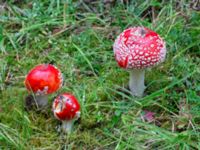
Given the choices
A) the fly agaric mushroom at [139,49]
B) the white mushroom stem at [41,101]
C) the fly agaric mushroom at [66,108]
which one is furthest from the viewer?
the white mushroom stem at [41,101]

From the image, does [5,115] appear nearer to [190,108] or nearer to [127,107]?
[127,107]

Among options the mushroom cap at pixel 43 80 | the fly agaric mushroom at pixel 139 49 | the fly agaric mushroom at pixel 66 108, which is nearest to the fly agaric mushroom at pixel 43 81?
the mushroom cap at pixel 43 80

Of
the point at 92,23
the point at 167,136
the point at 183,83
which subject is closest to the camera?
the point at 167,136

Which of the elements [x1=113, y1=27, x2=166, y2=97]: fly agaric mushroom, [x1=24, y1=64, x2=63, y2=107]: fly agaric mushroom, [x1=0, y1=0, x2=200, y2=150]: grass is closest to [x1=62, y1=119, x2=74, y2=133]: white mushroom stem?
[x1=0, y1=0, x2=200, y2=150]: grass

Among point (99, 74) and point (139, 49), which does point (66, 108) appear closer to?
point (139, 49)

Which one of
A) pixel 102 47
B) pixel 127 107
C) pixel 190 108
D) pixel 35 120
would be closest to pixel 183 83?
pixel 190 108

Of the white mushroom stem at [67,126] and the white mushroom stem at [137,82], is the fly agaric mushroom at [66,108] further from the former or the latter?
the white mushroom stem at [137,82]

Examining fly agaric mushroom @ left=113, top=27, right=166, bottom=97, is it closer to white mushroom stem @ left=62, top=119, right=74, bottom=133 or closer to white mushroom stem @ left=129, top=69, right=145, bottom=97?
white mushroom stem @ left=129, top=69, right=145, bottom=97
